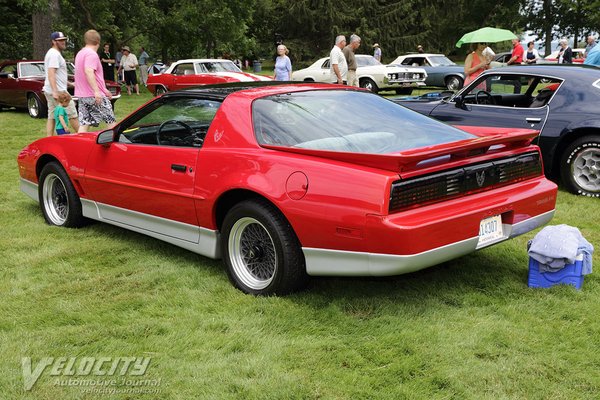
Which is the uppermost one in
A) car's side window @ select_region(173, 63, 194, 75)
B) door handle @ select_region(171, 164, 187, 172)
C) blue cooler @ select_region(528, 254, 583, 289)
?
car's side window @ select_region(173, 63, 194, 75)

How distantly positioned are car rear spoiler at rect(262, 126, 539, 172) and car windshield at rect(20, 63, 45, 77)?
45.4 ft

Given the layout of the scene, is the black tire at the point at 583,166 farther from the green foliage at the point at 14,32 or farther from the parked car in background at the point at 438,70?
the green foliage at the point at 14,32

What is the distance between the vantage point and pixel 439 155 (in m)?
3.50

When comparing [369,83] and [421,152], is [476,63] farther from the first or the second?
[369,83]

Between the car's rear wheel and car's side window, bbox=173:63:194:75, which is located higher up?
car's side window, bbox=173:63:194:75

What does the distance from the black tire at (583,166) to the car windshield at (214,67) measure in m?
13.3

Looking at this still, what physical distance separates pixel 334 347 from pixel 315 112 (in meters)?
1.61

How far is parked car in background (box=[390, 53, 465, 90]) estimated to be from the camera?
70.7 ft

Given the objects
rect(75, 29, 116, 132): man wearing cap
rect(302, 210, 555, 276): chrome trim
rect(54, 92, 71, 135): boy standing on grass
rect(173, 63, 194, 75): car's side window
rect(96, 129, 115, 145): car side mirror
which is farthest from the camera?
rect(173, 63, 194, 75): car's side window

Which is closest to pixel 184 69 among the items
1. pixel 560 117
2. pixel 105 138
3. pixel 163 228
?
pixel 560 117

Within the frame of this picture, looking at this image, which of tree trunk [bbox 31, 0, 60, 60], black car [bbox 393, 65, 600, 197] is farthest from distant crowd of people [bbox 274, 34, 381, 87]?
tree trunk [bbox 31, 0, 60, 60]

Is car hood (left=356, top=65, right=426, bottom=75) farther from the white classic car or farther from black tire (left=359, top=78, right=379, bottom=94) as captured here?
black tire (left=359, top=78, right=379, bottom=94)

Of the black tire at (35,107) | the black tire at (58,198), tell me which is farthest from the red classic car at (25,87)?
the black tire at (58,198)

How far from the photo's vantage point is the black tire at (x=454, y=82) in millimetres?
21438
